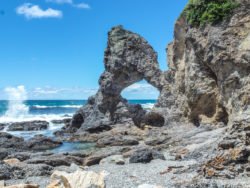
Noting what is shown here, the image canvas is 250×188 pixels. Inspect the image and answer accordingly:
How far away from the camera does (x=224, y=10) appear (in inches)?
1172

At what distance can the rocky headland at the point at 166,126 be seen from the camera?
15111 mm

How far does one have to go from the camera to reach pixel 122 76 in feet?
171

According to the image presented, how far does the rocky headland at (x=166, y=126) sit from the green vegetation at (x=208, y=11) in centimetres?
40

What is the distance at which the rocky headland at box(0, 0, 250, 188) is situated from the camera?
15.1m

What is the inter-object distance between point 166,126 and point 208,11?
543 inches

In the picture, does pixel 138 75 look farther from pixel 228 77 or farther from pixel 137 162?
pixel 137 162

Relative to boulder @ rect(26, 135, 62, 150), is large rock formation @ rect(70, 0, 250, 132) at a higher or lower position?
higher

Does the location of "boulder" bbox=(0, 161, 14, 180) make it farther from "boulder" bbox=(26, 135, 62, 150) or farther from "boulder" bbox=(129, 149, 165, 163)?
"boulder" bbox=(26, 135, 62, 150)

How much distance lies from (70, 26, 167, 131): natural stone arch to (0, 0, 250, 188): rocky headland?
12cm

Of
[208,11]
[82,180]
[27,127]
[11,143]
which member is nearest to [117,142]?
[11,143]

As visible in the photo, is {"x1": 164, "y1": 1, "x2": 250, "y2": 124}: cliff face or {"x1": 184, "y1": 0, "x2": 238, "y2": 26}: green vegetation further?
{"x1": 184, "y1": 0, "x2": 238, "y2": 26}: green vegetation

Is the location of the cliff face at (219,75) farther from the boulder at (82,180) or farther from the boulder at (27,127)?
the boulder at (27,127)

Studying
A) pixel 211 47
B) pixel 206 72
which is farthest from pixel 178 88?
pixel 211 47

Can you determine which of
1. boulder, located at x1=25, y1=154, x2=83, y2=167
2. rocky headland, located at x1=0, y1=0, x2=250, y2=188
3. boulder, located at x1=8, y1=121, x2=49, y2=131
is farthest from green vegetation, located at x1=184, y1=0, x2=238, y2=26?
boulder, located at x1=8, y1=121, x2=49, y2=131
